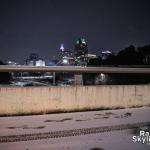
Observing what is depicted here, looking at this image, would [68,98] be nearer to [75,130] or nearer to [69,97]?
[69,97]

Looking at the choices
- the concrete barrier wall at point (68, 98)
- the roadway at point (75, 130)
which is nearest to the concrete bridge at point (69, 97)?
the concrete barrier wall at point (68, 98)

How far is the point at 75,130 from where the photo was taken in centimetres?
704

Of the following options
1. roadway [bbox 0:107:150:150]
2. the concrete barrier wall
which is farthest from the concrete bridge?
roadway [bbox 0:107:150:150]

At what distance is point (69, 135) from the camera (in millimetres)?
6660

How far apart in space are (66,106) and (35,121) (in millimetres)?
1242

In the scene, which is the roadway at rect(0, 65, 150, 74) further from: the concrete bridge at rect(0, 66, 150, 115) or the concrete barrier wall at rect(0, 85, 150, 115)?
the concrete barrier wall at rect(0, 85, 150, 115)

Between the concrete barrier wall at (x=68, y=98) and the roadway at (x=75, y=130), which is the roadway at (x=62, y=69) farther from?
the roadway at (x=75, y=130)

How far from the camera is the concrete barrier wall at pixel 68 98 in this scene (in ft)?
26.6

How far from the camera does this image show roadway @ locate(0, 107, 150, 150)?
600 cm

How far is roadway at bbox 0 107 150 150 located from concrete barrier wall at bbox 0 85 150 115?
0.24 meters

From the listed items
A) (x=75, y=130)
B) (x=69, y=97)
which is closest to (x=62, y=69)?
(x=69, y=97)

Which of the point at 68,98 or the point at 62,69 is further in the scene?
the point at 62,69

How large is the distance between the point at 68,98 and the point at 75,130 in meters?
1.71

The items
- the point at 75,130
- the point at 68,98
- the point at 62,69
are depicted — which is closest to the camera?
the point at 75,130
